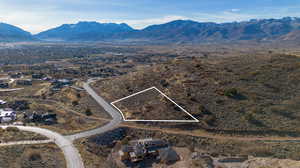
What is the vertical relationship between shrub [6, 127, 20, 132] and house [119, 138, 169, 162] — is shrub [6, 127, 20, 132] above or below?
above

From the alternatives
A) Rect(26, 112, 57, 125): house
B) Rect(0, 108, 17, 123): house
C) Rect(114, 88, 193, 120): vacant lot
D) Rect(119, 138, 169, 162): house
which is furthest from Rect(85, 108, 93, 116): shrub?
Rect(119, 138, 169, 162): house

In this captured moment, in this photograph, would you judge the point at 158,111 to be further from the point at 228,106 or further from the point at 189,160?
the point at 189,160

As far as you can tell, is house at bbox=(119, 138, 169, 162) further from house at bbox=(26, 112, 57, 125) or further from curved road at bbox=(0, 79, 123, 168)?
house at bbox=(26, 112, 57, 125)

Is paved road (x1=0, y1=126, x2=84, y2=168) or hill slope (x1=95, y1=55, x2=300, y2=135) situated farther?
hill slope (x1=95, y1=55, x2=300, y2=135)

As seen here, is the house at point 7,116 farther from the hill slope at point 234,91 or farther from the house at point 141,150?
the house at point 141,150

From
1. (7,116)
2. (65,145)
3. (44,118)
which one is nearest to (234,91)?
(65,145)

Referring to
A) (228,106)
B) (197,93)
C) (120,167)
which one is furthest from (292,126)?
(120,167)

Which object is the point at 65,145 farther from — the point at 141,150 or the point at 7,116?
the point at 7,116

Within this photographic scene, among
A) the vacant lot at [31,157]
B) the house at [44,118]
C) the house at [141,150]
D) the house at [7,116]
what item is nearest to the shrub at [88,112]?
the house at [44,118]
